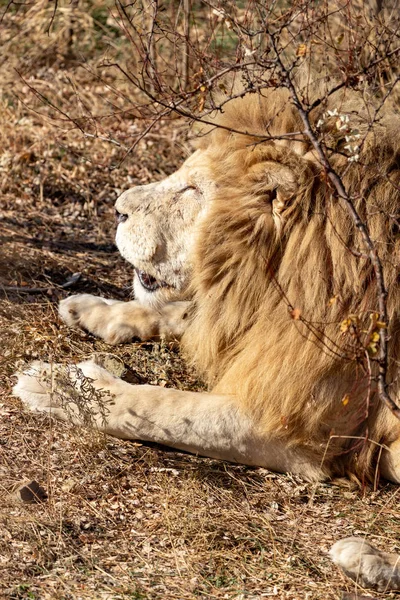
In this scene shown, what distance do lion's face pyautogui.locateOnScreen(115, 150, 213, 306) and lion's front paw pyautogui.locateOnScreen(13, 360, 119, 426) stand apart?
510 mm

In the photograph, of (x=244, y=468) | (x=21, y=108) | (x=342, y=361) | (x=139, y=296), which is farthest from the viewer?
(x=21, y=108)

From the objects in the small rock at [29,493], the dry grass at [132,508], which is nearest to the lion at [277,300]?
the dry grass at [132,508]

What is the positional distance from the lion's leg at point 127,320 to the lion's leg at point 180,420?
0.75m

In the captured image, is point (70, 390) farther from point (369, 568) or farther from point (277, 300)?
point (369, 568)

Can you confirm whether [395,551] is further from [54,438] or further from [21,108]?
[21,108]

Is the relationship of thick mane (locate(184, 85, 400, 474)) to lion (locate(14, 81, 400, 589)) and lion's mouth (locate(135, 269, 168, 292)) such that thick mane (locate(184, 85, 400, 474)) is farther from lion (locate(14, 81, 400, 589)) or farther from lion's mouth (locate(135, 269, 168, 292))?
lion's mouth (locate(135, 269, 168, 292))

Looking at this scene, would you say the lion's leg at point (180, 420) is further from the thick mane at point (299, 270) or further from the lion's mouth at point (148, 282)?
the lion's mouth at point (148, 282)

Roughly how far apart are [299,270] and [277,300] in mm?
159

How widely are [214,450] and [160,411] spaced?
27cm

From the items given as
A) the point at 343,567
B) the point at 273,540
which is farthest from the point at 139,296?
the point at 343,567

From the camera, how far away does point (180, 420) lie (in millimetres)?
3803

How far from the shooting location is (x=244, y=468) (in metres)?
3.89

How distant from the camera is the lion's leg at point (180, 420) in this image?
3785 millimetres

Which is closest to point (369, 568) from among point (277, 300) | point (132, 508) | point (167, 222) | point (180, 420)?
point (132, 508)
